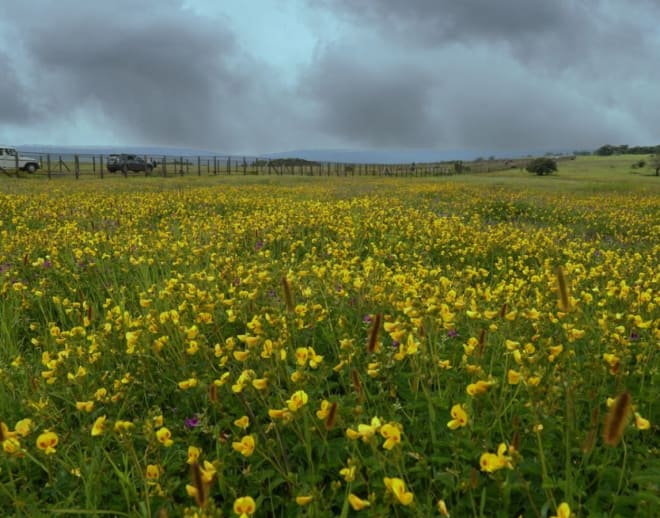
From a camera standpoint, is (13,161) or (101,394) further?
(13,161)

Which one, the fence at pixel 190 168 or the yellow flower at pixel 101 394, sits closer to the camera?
the yellow flower at pixel 101 394

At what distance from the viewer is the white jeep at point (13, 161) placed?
4173cm

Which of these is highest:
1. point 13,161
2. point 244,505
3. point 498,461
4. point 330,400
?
point 13,161

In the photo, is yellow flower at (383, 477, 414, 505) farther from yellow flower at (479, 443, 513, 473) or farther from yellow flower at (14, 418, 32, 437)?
yellow flower at (14, 418, 32, 437)

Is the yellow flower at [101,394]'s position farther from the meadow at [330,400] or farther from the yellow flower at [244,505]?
the yellow flower at [244,505]

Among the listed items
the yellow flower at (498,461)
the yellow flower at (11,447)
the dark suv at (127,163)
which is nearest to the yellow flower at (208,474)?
the yellow flower at (11,447)

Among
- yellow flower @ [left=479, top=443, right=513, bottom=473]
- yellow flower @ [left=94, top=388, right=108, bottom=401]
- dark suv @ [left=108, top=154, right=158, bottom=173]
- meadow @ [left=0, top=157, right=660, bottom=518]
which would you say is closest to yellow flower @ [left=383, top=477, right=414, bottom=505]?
meadow @ [left=0, top=157, right=660, bottom=518]

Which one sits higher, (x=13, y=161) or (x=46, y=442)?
(x=13, y=161)

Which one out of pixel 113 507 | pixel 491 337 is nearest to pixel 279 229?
pixel 491 337

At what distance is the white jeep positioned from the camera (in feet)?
137

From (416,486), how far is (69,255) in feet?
18.2

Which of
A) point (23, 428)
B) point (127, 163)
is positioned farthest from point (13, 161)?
point (23, 428)

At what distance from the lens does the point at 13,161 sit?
42781mm

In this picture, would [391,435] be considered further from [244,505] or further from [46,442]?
[46,442]
